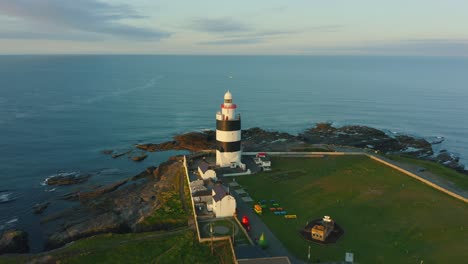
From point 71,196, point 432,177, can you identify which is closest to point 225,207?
point 71,196

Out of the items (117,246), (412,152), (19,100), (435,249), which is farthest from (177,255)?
(19,100)

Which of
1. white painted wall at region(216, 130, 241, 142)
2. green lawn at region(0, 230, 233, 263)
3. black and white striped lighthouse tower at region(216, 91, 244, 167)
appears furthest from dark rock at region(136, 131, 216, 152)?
green lawn at region(0, 230, 233, 263)

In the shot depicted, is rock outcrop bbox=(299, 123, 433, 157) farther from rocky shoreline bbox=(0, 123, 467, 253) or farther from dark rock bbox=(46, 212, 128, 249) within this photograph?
dark rock bbox=(46, 212, 128, 249)

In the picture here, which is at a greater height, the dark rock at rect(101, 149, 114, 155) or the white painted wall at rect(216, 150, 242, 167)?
the white painted wall at rect(216, 150, 242, 167)

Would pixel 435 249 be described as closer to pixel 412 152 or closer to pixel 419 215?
pixel 419 215

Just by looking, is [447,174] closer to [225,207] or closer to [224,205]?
[225,207]

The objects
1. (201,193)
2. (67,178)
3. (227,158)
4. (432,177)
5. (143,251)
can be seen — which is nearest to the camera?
(143,251)
